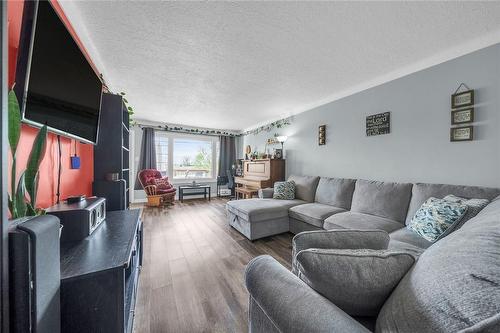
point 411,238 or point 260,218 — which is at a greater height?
point 411,238

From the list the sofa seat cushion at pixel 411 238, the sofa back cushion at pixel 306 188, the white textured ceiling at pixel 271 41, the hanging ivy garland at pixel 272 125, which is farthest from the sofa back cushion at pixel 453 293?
the hanging ivy garland at pixel 272 125

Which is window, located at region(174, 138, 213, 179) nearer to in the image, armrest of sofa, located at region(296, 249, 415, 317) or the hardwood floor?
the hardwood floor

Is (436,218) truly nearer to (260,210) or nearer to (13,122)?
(260,210)

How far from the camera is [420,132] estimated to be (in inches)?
89.4

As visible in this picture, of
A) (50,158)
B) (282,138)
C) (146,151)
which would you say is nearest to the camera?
(50,158)

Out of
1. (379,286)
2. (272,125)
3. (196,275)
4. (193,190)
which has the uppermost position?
(272,125)

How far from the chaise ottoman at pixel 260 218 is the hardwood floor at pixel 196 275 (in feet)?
0.39

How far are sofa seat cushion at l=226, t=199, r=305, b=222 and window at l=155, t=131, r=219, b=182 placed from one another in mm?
3457

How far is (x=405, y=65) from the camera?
230 centimetres

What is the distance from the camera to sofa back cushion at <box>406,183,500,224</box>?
168 cm

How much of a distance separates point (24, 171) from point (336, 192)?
10.0ft

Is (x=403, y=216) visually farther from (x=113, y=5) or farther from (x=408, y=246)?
(x=113, y=5)

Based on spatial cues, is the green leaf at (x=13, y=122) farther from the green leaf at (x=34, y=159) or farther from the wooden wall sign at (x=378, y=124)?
the wooden wall sign at (x=378, y=124)

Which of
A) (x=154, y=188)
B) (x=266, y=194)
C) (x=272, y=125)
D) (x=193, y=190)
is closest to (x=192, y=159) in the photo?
(x=193, y=190)
